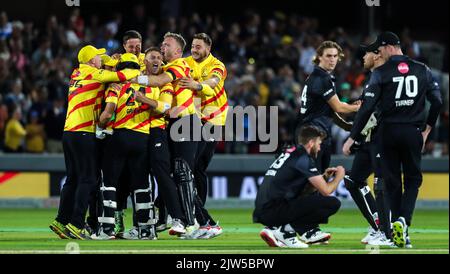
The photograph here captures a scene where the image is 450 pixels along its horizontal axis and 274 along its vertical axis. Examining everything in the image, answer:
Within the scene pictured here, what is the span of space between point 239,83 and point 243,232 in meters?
9.22

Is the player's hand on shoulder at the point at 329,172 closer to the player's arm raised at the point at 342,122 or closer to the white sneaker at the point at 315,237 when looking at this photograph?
the white sneaker at the point at 315,237

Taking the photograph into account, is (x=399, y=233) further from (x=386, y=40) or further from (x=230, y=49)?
(x=230, y=49)

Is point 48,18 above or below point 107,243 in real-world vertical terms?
above

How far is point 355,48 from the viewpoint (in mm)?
28438

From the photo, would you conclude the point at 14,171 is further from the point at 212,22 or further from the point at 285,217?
the point at 285,217

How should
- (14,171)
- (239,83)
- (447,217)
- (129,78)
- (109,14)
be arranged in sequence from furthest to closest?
1. (109,14)
2. (239,83)
3. (14,171)
4. (447,217)
5. (129,78)

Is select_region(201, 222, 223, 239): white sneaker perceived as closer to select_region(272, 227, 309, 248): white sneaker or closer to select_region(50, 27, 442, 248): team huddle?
select_region(50, 27, 442, 248): team huddle

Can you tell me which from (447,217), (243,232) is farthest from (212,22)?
(243,232)

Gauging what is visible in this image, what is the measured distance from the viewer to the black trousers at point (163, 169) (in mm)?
14562

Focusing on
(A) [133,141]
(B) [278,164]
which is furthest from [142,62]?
(B) [278,164]

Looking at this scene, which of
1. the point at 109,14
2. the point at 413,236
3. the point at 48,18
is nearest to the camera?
the point at 413,236

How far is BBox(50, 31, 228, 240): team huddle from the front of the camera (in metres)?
14.5

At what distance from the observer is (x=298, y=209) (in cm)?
1323

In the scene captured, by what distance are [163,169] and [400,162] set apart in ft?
9.34
